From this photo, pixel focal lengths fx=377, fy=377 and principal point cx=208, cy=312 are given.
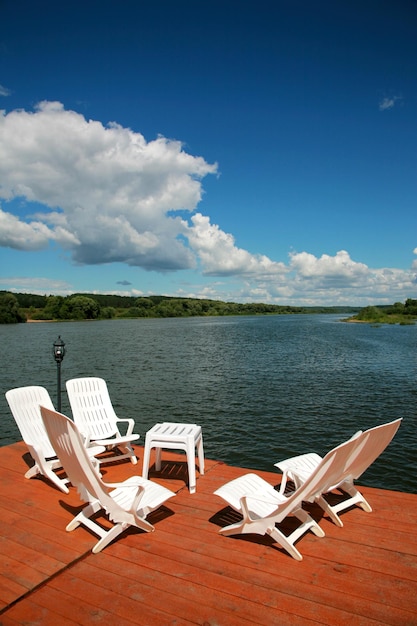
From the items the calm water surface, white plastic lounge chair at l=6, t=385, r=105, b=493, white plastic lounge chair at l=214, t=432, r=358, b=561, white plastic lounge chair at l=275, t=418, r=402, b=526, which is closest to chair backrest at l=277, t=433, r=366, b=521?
white plastic lounge chair at l=214, t=432, r=358, b=561

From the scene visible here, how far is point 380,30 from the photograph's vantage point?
11.2 meters

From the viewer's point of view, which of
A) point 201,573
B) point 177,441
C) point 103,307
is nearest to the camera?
point 201,573

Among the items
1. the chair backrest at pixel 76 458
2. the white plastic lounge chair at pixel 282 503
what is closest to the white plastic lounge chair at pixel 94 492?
the chair backrest at pixel 76 458

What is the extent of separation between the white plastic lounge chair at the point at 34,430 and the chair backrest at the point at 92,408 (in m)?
0.38

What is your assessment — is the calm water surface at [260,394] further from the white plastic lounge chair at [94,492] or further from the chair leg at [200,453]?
the white plastic lounge chair at [94,492]

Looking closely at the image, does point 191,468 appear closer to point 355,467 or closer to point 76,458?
point 76,458

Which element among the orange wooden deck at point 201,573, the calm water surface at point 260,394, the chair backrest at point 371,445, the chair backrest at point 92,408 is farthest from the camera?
the calm water surface at point 260,394

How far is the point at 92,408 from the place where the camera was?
5770 mm

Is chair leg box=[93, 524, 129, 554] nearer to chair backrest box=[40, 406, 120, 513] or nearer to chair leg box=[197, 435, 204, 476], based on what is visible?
chair backrest box=[40, 406, 120, 513]

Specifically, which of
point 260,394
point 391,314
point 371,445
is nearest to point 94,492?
point 371,445

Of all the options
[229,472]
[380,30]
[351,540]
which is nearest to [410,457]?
[229,472]

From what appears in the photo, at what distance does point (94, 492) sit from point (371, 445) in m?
2.53

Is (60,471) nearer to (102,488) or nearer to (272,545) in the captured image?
(102,488)

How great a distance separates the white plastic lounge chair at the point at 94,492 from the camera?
3.12 meters
